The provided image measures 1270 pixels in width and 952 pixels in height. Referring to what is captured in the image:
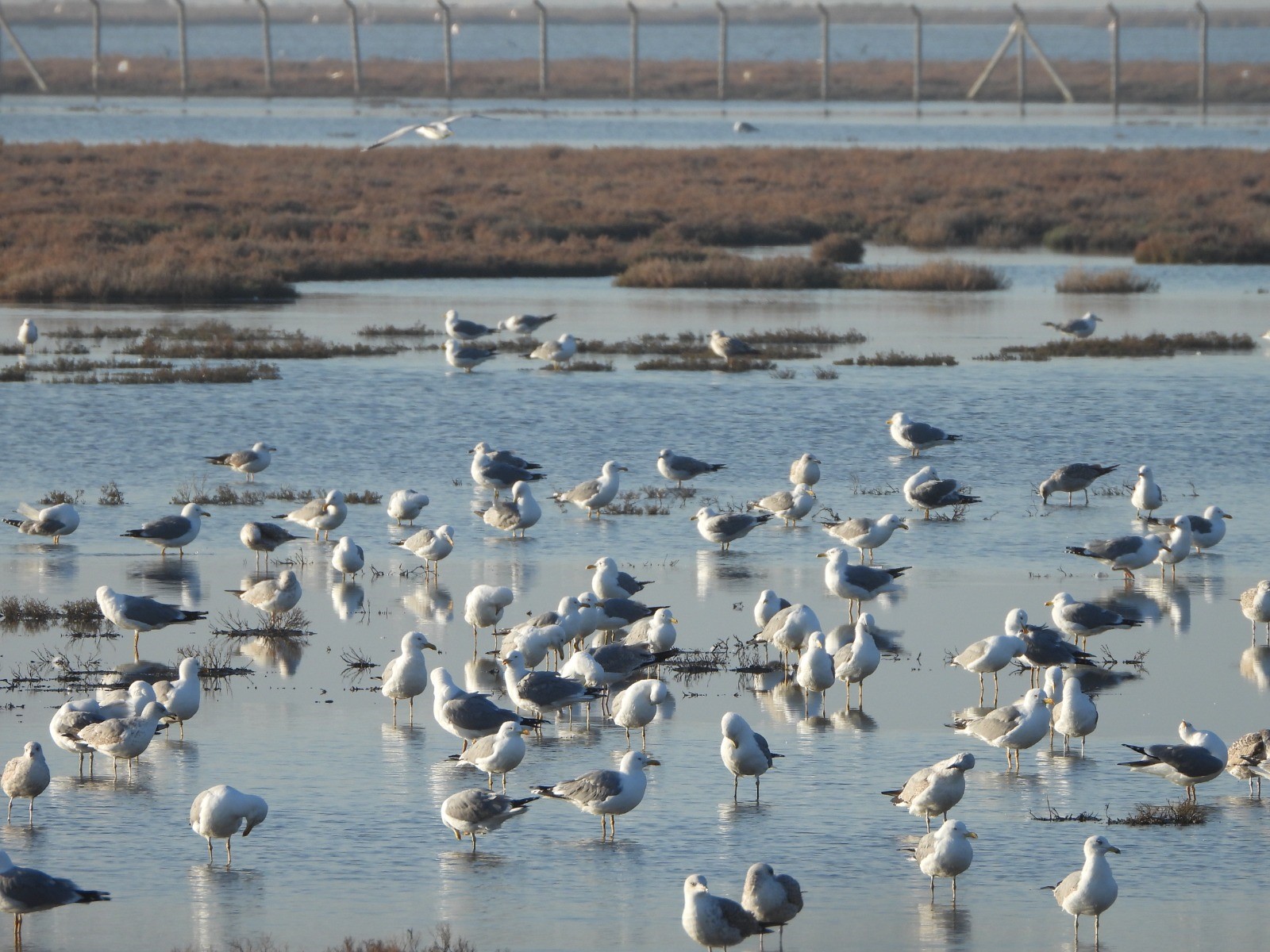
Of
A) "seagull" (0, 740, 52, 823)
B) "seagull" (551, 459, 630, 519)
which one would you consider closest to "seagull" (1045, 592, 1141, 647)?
"seagull" (551, 459, 630, 519)

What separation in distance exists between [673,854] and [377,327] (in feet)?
81.6

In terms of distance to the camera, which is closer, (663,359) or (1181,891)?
(1181,891)

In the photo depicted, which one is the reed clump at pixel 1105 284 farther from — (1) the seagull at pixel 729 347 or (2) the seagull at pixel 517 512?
(2) the seagull at pixel 517 512

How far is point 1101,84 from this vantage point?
13462 cm

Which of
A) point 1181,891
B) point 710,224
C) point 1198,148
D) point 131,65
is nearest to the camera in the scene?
point 1181,891

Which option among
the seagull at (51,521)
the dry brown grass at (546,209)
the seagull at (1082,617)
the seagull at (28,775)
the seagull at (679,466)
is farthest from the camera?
the dry brown grass at (546,209)

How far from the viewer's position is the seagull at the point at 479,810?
10211 millimetres

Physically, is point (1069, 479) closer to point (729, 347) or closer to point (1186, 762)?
point (1186, 762)

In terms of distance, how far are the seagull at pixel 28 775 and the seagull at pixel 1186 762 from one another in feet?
20.4

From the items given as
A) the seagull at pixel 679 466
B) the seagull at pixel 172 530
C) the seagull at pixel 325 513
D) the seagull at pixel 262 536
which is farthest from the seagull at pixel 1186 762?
the seagull at pixel 679 466

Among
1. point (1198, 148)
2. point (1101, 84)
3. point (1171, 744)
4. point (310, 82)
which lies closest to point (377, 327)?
point (1171, 744)

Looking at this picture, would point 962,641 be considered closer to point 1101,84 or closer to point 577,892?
point 577,892

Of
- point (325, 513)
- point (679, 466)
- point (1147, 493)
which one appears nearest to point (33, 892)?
point (325, 513)

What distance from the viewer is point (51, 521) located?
17828 mm
